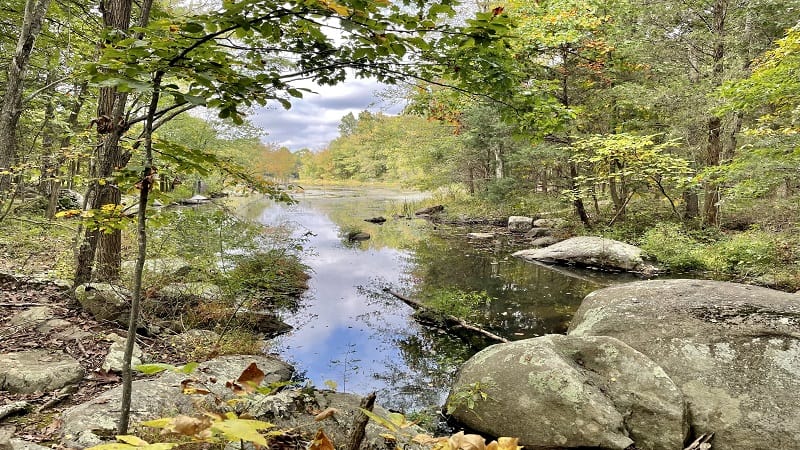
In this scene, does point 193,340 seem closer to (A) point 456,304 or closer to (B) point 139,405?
(B) point 139,405

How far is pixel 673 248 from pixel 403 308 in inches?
306

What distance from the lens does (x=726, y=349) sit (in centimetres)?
451

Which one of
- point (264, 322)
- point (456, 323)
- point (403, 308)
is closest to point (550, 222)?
point (403, 308)

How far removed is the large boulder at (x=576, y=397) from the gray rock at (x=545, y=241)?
1048 centimetres

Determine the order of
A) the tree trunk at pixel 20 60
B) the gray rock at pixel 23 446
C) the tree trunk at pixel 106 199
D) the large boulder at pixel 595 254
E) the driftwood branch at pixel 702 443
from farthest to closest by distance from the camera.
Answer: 1. the large boulder at pixel 595 254
2. the tree trunk at pixel 106 199
3. the driftwood branch at pixel 702 443
4. the tree trunk at pixel 20 60
5. the gray rock at pixel 23 446

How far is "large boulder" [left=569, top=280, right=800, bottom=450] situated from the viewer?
4.02 metres

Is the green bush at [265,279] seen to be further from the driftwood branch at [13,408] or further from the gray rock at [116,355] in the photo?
the driftwood branch at [13,408]

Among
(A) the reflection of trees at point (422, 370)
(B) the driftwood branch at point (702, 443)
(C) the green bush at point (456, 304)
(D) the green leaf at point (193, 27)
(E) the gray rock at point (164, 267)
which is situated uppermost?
(D) the green leaf at point (193, 27)

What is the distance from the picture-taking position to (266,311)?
8148mm

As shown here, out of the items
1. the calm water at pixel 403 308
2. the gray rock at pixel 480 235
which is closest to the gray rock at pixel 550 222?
the gray rock at pixel 480 235

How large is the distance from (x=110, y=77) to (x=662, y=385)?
505cm

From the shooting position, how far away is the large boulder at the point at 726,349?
402 cm

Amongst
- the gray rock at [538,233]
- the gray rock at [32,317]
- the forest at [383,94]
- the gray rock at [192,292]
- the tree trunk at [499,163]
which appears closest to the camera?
the forest at [383,94]

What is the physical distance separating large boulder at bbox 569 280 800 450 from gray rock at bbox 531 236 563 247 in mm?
9319
